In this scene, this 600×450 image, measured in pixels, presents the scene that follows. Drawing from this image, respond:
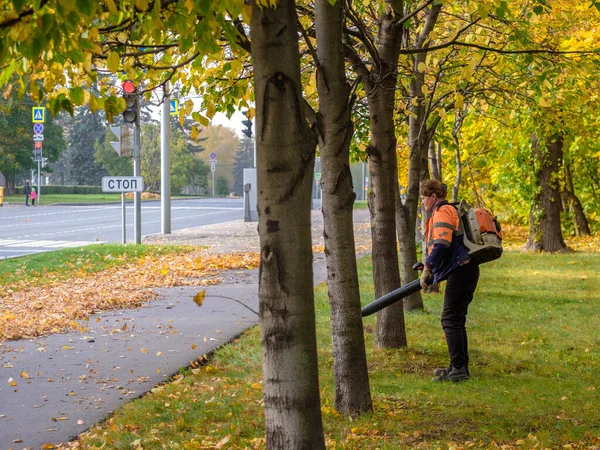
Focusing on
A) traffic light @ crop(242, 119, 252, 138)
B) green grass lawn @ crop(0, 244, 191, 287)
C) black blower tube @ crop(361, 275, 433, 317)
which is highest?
traffic light @ crop(242, 119, 252, 138)

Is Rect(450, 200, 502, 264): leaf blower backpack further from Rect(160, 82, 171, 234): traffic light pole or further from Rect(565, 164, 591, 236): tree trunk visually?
Rect(565, 164, 591, 236): tree trunk

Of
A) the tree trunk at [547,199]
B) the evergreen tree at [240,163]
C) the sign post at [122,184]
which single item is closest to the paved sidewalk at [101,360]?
the sign post at [122,184]

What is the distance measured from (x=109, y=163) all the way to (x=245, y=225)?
Result: 54.5 m

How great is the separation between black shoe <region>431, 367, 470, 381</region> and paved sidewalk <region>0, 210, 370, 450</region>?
2.02 m

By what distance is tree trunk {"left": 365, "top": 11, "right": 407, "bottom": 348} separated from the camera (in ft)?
26.8

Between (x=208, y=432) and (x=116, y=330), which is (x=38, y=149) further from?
(x=208, y=432)

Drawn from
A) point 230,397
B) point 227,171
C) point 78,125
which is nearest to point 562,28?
point 230,397

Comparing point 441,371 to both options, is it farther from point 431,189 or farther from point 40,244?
point 40,244

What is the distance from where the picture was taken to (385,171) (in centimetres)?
830

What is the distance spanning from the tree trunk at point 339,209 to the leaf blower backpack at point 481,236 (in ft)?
4.59

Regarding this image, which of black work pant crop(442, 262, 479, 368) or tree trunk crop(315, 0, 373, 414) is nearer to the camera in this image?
tree trunk crop(315, 0, 373, 414)

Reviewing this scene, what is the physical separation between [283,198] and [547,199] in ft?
64.8

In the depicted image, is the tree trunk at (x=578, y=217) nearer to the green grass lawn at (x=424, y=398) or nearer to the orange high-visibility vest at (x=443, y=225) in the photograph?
the green grass lawn at (x=424, y=398)

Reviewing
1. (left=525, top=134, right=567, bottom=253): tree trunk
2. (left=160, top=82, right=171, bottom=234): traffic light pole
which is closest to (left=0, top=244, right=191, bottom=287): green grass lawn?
(left=160, top=82, right=171, bottom=234): traffic light pole
